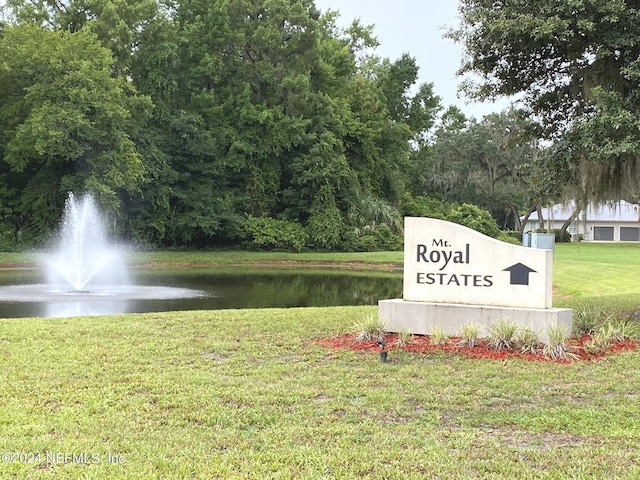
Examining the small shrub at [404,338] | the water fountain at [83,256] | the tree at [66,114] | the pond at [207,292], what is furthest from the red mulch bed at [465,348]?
the tree at [66,114]

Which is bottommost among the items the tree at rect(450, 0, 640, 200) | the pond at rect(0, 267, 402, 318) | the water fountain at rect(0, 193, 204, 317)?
the pond at rect(0, 267, 402, 318)

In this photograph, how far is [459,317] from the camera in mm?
8312

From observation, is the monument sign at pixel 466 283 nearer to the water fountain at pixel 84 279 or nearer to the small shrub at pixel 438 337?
the small shrub at pixel 438 337

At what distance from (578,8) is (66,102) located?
25.3 meters

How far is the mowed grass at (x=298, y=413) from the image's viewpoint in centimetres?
397

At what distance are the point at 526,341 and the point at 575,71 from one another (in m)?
5.20

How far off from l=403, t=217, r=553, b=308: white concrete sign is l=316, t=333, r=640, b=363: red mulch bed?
0.61 meters

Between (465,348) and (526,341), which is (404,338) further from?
(526,341)

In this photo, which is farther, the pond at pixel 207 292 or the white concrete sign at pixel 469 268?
the pond at pixel 207 292

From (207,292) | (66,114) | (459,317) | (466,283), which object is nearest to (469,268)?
(466,283)

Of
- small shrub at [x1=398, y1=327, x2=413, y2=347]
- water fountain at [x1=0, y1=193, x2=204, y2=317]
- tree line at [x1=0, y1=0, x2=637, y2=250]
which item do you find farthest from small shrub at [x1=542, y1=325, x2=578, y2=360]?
tree line at [x1=0, y1=0, x2=637, y2=250]

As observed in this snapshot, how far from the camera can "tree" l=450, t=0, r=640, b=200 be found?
8.98 m

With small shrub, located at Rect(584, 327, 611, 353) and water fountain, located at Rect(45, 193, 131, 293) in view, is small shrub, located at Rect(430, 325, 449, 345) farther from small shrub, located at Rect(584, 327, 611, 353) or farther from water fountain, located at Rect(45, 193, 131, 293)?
water fountain, located at Rect(45, 193, 131, 293)

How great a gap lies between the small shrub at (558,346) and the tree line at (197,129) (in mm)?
21843
